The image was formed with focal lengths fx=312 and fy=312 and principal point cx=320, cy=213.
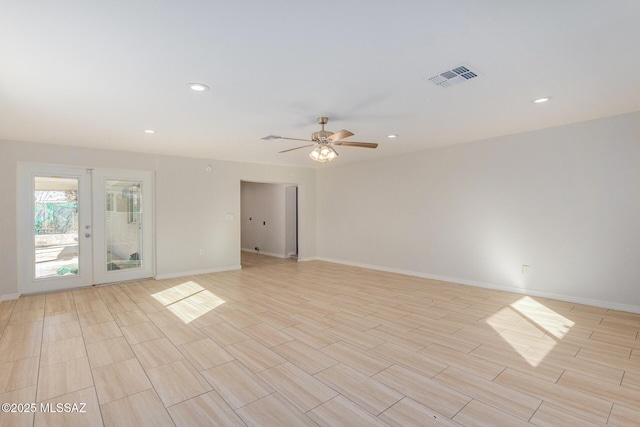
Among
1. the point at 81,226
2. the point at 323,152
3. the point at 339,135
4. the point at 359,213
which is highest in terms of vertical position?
the point at 339,135

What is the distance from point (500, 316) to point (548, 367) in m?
1.28

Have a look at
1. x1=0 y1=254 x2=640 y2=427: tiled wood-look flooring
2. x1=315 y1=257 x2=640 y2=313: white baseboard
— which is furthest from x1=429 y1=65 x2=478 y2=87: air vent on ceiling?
x1=315 y1=257 x2=640 y2=313: white baseboard

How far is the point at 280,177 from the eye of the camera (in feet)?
25.3

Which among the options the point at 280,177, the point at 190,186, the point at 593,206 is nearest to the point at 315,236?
the point at 280,177

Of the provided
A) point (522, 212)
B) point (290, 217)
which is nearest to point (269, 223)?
point (290, 217)

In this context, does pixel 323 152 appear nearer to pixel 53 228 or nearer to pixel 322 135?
pixel 322 135

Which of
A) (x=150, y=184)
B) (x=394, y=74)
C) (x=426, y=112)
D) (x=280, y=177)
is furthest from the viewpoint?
(x=280, y=177)

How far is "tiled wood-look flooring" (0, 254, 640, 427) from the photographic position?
6.84 ft

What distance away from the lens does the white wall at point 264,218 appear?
8984mm

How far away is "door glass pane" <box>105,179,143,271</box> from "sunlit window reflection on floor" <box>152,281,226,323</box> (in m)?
1.29

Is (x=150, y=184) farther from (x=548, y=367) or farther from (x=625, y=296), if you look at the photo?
(x=625, y=296)

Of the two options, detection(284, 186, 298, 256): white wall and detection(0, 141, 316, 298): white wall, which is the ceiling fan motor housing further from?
detection(284, 186, 298, 256): white wall

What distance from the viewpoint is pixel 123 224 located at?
5.86 m

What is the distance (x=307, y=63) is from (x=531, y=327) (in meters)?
3.68
